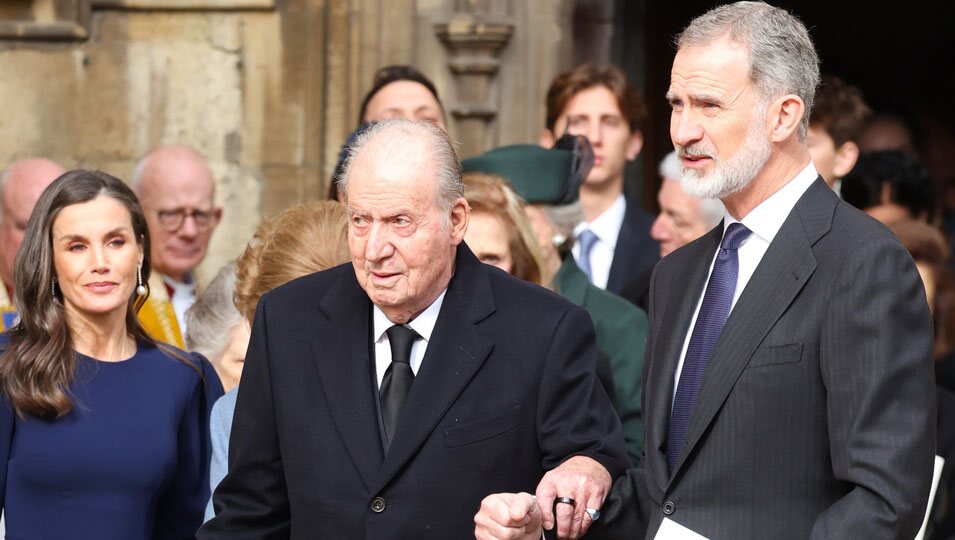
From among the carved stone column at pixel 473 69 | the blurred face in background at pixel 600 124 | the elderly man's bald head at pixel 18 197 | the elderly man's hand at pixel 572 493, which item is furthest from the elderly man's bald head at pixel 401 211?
the carved stone column at pixel 473 69

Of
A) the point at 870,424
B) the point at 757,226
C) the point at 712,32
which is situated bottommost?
the point at 870,424

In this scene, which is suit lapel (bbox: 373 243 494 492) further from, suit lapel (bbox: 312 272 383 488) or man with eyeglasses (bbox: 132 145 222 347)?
man with eyeglasses (bbox: 132 145 222 347)

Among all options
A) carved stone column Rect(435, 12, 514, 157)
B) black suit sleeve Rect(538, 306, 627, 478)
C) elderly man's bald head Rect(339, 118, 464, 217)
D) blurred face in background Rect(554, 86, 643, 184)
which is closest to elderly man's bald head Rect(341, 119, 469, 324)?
elderly man's bald head Rect(339, 118, 464, 217)

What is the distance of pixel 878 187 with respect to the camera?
249 inches

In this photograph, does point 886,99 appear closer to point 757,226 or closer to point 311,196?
point 311,196

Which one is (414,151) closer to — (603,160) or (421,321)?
(421,321)

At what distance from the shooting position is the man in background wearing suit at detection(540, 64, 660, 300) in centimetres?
632

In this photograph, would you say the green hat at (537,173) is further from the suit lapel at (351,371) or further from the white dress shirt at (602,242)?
the suit lapel at (351,371)

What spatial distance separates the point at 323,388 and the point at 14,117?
13.0 ft

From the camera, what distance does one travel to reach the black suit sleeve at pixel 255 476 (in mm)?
3613

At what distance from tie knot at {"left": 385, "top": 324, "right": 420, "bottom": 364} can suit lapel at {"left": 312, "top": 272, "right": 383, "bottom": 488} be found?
5 centimetres

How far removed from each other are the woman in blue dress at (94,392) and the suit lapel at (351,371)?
875 millimetres

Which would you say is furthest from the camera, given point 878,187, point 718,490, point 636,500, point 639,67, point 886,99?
point 886,99

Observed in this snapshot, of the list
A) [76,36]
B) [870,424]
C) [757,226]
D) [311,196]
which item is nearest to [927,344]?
[870,424]
